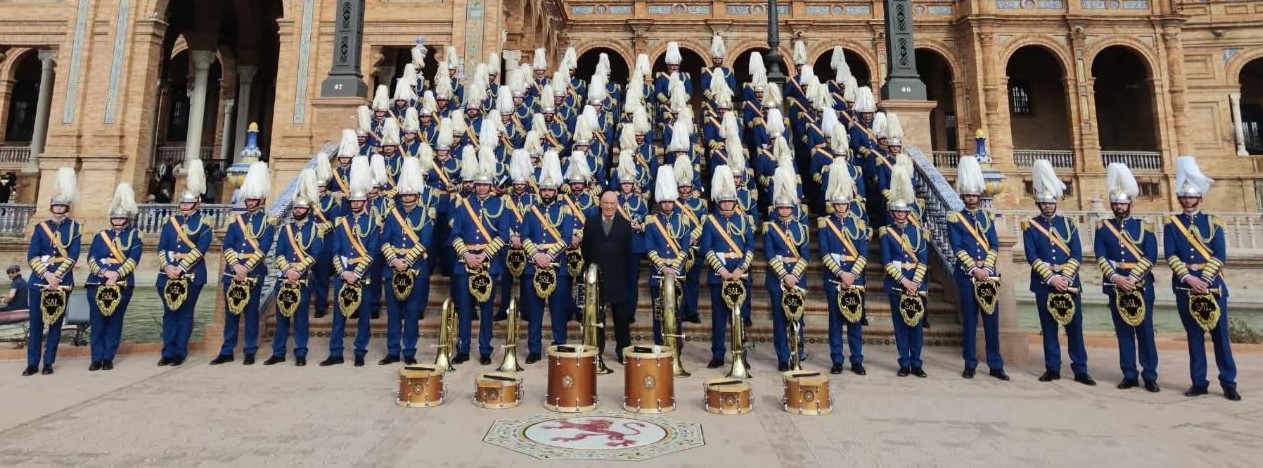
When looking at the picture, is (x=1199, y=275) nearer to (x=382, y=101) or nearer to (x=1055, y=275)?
(x=1055, y=275)

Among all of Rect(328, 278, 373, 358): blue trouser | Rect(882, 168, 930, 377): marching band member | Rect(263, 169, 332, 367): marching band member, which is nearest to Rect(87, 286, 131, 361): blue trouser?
Rect(263, 169, 332, 367): marching band member

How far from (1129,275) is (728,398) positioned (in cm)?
410

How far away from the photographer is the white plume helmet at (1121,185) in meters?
5.76

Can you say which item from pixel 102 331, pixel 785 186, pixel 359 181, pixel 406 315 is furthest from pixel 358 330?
pixel 785 186

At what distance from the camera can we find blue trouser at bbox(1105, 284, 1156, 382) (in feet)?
18.1

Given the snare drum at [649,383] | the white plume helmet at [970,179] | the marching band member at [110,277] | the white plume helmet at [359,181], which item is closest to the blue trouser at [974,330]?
the white plume helmet at [970,179]

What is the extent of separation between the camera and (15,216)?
1736 centimetres

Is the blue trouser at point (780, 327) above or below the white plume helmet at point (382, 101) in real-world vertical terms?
below

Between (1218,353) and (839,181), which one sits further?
(839,181)

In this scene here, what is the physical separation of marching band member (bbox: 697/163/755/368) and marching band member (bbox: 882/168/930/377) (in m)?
1.39

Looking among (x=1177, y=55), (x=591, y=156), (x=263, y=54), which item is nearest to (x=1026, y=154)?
(x=1177, y=55)

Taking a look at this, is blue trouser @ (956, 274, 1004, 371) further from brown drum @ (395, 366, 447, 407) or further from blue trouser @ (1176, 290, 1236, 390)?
brown drum @ (395, 366, 447, 407)

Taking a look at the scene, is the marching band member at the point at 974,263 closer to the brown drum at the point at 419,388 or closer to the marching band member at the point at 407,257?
the brown drum at the point at 419,388

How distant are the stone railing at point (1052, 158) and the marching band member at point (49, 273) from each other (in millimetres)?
28360
